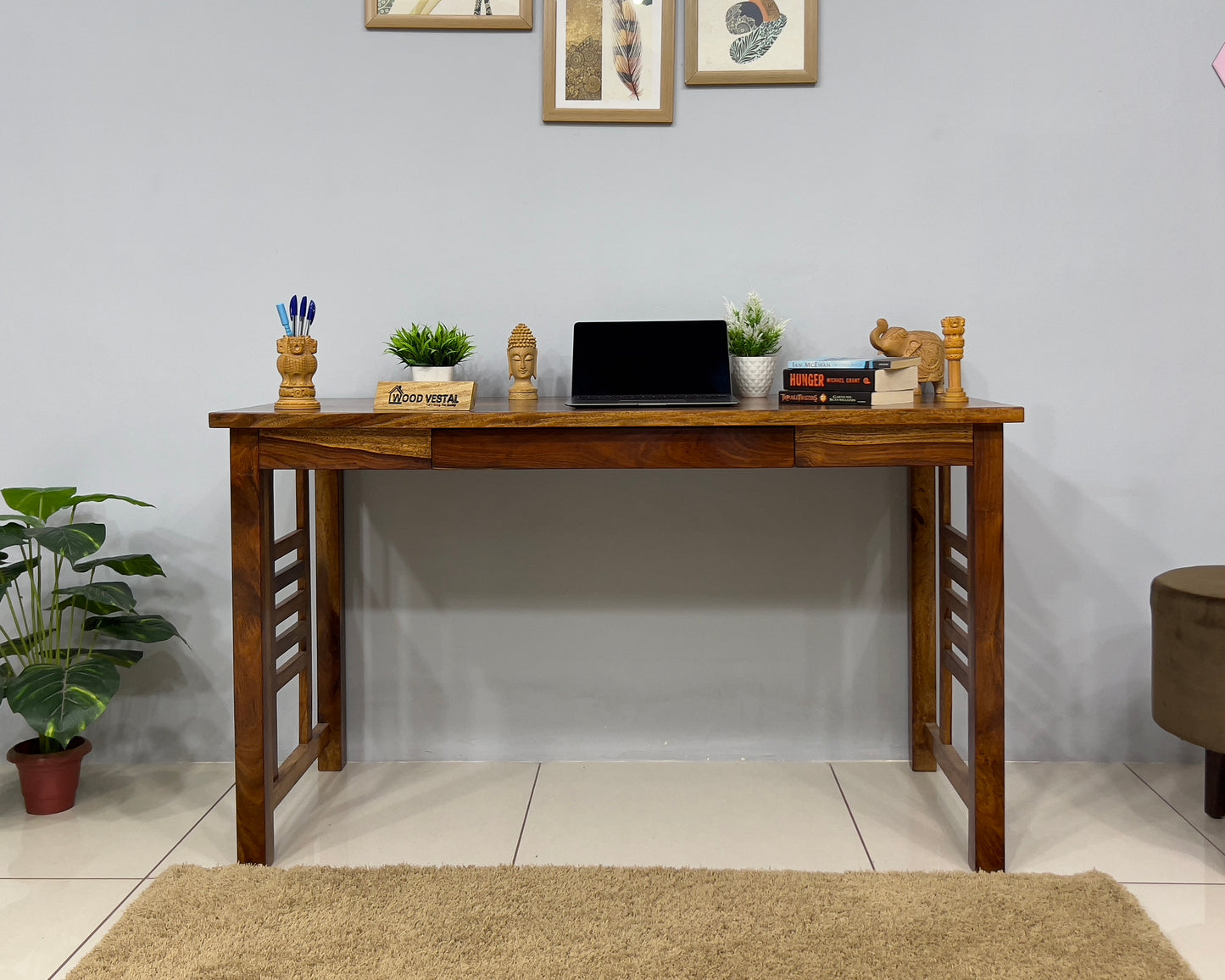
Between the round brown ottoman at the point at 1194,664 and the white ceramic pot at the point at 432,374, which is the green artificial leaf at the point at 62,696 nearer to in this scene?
the white ceramic pot at the point at 432,374

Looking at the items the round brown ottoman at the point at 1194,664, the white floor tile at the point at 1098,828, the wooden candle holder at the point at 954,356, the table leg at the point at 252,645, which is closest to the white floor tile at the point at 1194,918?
the white floor tile at the point at 1098,828

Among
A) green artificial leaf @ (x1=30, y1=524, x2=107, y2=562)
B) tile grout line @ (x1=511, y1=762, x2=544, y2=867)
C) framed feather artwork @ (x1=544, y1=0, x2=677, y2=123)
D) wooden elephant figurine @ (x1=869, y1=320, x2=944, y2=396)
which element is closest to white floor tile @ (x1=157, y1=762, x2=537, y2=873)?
tile grout line @ (x1=511, y1=762, x2=544, y2=867)

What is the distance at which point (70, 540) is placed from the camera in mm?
1904

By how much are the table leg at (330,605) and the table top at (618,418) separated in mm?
497

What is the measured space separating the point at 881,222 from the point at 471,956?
171 cm

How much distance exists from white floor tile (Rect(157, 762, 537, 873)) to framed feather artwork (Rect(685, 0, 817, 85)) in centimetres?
165

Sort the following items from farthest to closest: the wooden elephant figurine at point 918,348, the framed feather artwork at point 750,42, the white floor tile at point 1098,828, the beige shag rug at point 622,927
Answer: the framed feather artwork at point 750,42 → the wooden elephant figurine at point 918,348 → the white floor tile at point 1098,828 → the beige shag rug at point 622,927

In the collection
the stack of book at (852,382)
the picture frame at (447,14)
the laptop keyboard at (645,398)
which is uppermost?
the picture frame at (447,14)

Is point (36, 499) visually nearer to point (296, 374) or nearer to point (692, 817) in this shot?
point (296, 374)

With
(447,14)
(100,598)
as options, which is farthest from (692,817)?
(447,14)

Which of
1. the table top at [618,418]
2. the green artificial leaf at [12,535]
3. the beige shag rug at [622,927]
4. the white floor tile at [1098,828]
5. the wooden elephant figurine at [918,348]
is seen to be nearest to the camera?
the beige shag rug at [622,927]

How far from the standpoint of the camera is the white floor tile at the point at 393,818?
185 cm

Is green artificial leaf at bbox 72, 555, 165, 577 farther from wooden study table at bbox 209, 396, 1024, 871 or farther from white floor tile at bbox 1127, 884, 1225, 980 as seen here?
white floor tile at bbox 1127, 884, 1225, 980

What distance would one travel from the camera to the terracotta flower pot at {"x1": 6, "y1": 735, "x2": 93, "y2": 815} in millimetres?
2031
